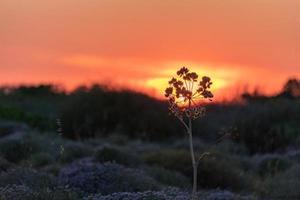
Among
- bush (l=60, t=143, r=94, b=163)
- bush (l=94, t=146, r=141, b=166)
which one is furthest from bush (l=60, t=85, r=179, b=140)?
bush (l=94, t=146, r=141, b=166)

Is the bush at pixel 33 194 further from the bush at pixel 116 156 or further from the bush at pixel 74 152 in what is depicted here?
the bush at pixel 74 152

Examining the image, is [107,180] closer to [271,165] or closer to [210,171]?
[210,171]

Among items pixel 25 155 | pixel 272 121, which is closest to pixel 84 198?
pixel 25 155

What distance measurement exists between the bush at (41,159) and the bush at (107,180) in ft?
13.3

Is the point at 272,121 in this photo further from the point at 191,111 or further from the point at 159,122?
the point at 191,111

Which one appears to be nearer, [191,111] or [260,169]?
[191,111]

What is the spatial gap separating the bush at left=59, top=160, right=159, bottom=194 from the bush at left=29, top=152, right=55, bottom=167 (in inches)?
160

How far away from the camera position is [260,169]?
20953 millimetres

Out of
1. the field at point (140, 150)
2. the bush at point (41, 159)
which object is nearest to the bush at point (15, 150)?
the field at point (140, 150)

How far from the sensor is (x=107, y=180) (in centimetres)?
1355

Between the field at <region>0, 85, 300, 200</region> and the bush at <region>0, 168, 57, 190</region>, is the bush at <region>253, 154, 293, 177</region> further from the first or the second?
the bush at <region>0, 168, 57, 190</region>

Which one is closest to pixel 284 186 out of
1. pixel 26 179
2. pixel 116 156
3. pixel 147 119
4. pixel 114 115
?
pixel 116 156

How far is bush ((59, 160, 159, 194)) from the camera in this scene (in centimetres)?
1327

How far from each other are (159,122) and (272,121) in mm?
5192
